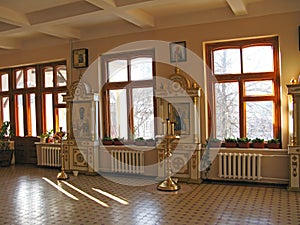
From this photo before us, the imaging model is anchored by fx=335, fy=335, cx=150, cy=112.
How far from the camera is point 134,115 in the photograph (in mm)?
7387

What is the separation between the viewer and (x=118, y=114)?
757cm

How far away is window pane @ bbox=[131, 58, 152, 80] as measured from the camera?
7148 millimetres

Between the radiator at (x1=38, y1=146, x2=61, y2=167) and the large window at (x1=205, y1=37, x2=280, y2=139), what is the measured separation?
3.89 meters

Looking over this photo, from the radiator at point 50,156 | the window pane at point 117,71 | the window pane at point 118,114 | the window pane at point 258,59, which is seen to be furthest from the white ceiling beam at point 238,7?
the radiator at point 50,156

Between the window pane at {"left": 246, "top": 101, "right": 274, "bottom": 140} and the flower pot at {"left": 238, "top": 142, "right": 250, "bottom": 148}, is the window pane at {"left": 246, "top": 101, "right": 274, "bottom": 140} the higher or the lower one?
the higher one

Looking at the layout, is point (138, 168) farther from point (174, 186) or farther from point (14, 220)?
point (14, 220)

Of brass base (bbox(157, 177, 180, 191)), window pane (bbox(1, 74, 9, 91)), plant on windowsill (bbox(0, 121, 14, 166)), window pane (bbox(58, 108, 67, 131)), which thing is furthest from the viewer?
window pane (bbox(1, 74, 9, 91))

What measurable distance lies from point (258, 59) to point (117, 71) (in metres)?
3.06

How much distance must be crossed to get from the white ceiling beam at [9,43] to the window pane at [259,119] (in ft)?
19.3

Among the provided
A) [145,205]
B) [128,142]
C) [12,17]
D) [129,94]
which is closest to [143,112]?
[129,94]

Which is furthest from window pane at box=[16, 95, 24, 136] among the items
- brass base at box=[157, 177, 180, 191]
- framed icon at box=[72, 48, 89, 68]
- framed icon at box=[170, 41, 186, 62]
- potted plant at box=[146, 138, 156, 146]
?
brass base at box=[157, 177, 180, 191]

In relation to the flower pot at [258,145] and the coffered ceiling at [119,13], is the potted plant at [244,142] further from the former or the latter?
the coffered ceiling at [119,13]

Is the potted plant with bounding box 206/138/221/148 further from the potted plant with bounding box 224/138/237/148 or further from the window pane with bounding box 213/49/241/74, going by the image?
the window pane with bounding box 213/49/241/74

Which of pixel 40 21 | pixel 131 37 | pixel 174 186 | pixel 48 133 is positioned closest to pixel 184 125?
pixel 174 186
